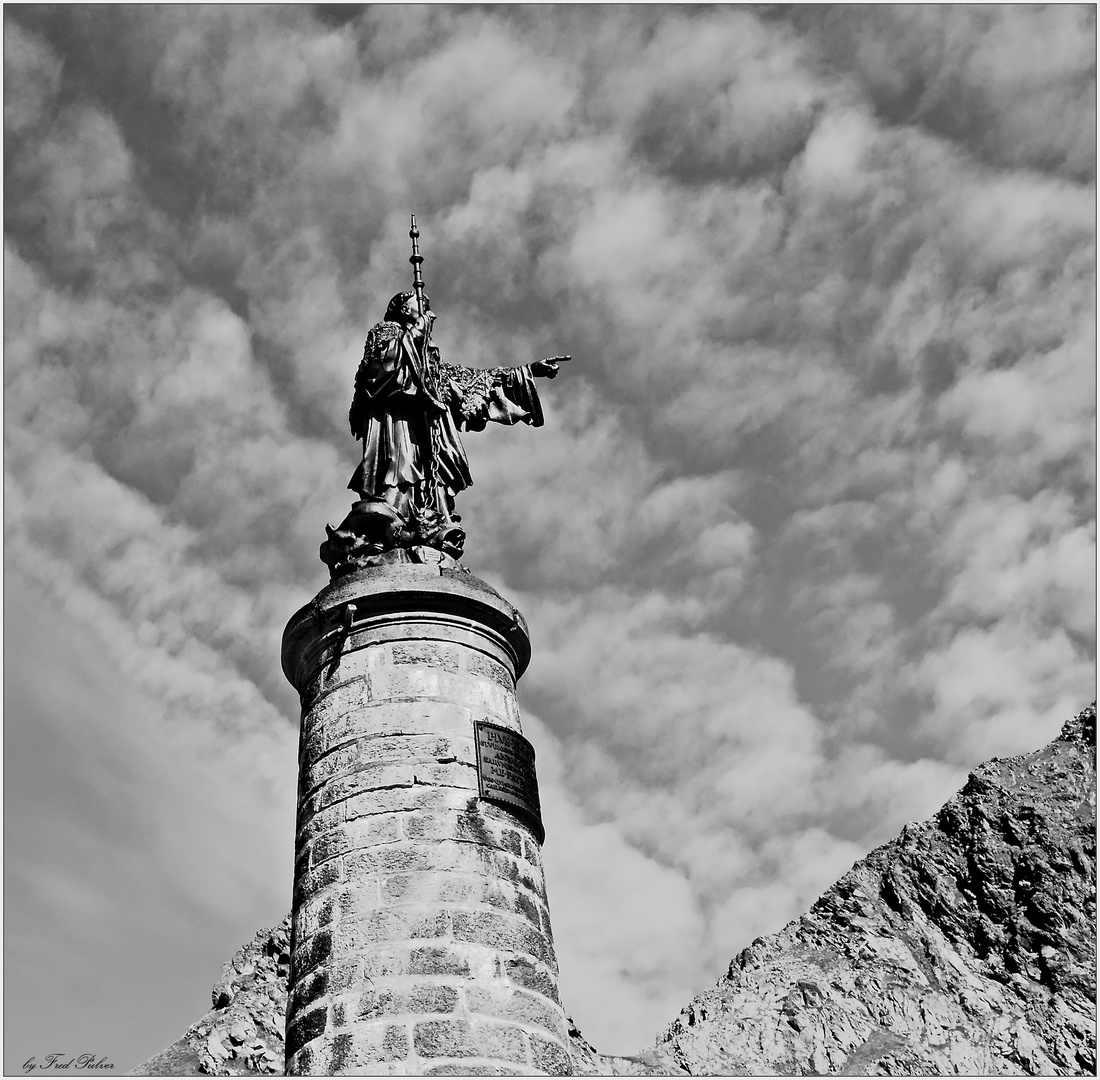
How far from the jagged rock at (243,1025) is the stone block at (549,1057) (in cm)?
3443

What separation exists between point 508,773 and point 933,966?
57153mm

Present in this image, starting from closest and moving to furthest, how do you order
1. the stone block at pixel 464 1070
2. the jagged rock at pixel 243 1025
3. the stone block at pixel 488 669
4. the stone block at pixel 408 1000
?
the stone block at pixel 464 1070, the stone block at pixel 408 1000, the stone block at pixel 488 669, the jagged rock at pixel 243 1025

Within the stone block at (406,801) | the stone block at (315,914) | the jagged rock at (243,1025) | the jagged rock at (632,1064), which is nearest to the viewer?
the stone block at (315,914)

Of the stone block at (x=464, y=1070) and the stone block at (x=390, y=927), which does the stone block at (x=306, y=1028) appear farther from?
the stone block at (x=464, y=1070)

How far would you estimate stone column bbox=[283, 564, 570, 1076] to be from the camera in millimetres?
6191

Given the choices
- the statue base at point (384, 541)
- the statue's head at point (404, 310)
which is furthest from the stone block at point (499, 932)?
the statue's head at point (404, 310)

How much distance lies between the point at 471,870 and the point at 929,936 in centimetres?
5839

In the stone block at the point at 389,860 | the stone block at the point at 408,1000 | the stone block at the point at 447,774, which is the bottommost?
the stone block at the point at 408,1000

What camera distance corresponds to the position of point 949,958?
5866 centimetres

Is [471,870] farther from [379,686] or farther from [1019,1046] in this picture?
[1019,1046]

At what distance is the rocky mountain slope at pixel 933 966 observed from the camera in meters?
50.6

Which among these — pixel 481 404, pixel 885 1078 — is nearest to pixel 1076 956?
pixel 885 1078

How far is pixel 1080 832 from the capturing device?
60969mm

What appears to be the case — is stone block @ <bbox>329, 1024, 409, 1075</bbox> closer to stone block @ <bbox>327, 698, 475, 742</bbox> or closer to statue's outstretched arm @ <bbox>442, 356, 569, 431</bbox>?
stone block @ <bbox>327, 698, 475, 742</bbox>
